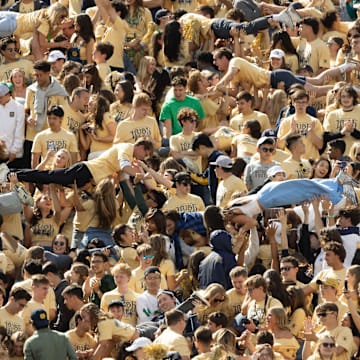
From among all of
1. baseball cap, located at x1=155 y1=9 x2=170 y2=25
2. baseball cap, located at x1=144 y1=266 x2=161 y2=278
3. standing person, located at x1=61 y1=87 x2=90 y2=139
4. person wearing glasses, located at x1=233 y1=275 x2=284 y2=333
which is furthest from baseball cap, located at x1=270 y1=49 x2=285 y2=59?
person wearing glasses, located at x1=233 y1=275 x2=284 y2=333

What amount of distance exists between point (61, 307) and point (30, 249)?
99cm

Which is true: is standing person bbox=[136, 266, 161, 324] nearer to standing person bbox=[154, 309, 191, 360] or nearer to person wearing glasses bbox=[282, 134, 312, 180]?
standing person bbox=[154, 309, 191, 360]

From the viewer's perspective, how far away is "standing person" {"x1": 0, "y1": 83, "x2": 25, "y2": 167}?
2762 cm

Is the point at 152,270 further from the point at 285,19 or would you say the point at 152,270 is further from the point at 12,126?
the point at 285,19

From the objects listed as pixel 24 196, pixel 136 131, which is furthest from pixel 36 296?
pixel 136 131

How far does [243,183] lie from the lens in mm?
26016

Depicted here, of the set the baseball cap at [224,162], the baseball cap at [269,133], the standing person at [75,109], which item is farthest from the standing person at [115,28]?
the baseball cap at [224,162]

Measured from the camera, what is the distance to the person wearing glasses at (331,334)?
881 inches

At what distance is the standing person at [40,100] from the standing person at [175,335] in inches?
225

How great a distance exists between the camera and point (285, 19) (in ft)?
99.0

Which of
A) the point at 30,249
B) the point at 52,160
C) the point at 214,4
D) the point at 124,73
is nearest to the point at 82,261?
the point at 30,249

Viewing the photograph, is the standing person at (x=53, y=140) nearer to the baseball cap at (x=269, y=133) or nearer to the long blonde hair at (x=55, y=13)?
the baseball cap at (x=269, y=133)

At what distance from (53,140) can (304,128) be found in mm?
2934

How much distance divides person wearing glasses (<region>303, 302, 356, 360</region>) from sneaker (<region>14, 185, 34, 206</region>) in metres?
4.62
